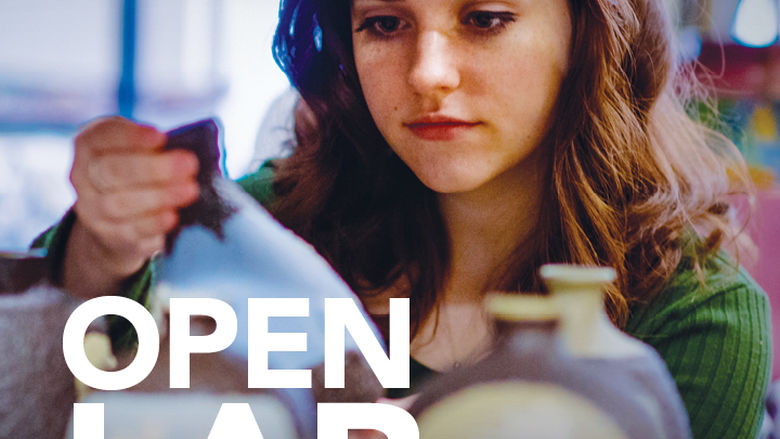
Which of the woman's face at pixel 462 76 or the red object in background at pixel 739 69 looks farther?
the red object in background at pixel 739 69

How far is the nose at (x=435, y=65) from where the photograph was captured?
0.46 meters

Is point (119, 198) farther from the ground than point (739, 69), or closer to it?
closer to it

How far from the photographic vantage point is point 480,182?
19.3 inches

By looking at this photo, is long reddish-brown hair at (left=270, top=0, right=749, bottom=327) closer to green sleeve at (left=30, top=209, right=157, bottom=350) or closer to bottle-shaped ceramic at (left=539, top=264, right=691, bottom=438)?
bottle-shaped ceramic at (left=539, top=264, right=691, bottom=438)

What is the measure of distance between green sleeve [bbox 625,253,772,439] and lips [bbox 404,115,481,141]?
20 centimetres

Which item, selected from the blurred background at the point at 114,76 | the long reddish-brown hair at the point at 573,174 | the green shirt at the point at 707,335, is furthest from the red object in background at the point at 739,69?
the blurred background at the point at 114,76

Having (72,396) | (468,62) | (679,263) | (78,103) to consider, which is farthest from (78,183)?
(679,263)

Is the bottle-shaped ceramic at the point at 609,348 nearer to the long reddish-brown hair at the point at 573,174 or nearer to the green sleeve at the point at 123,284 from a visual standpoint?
the long reddish-brown hair at the point at 573,174

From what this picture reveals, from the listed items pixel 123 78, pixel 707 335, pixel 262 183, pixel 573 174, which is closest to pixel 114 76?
pixel 123 78

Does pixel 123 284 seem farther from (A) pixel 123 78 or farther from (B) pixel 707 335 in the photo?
(B) pixel 707 335

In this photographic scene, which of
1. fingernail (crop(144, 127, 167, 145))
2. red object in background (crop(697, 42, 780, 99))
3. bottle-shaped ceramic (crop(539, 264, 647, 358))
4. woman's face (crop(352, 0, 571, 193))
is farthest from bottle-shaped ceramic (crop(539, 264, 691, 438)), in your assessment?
fingernail (crop(144, 127, 167, 145))

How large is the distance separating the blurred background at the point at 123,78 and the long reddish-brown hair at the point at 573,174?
30 mm

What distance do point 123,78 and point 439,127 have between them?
26 cm

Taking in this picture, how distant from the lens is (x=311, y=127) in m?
0.54
